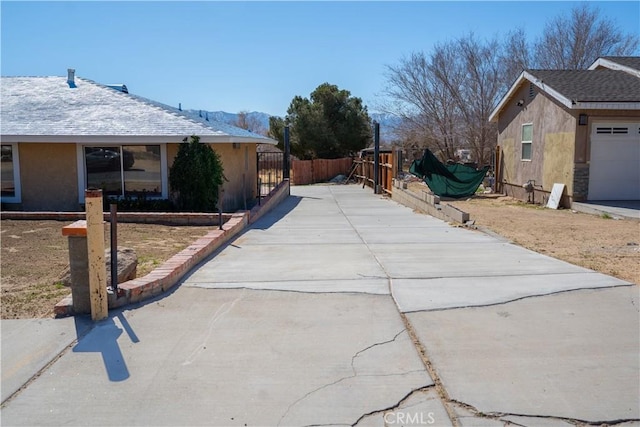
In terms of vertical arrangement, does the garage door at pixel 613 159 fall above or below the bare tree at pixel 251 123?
below

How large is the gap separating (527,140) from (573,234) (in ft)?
31.4

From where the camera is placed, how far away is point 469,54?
3042 centimetres

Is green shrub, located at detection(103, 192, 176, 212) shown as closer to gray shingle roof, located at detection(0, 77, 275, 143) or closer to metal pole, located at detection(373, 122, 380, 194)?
gray shingle roof, located at detection(0, 77, 275, 143)

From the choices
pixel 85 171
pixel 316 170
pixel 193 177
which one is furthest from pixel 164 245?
pixel 316 170

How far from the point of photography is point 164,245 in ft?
31.1

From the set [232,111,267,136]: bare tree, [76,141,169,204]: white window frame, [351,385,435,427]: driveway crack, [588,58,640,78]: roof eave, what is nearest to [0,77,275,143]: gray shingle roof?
[76,141,169,204]: white window frame

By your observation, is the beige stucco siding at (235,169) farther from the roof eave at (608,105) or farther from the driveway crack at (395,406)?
the driveway crack at (395,406)

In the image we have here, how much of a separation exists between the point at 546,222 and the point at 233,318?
1038 centimetres

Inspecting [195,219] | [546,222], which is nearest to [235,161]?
[195,219]

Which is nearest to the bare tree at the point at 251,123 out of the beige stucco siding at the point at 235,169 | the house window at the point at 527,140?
the beige stucco siding at the point at 235,169

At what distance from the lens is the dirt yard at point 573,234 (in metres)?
7.91

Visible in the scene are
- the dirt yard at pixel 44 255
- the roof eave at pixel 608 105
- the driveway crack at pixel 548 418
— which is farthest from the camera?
the roof eave at pixel 608 105

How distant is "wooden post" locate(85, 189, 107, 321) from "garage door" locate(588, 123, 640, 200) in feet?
49.6

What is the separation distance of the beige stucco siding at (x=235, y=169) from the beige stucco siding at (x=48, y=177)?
2.76m
